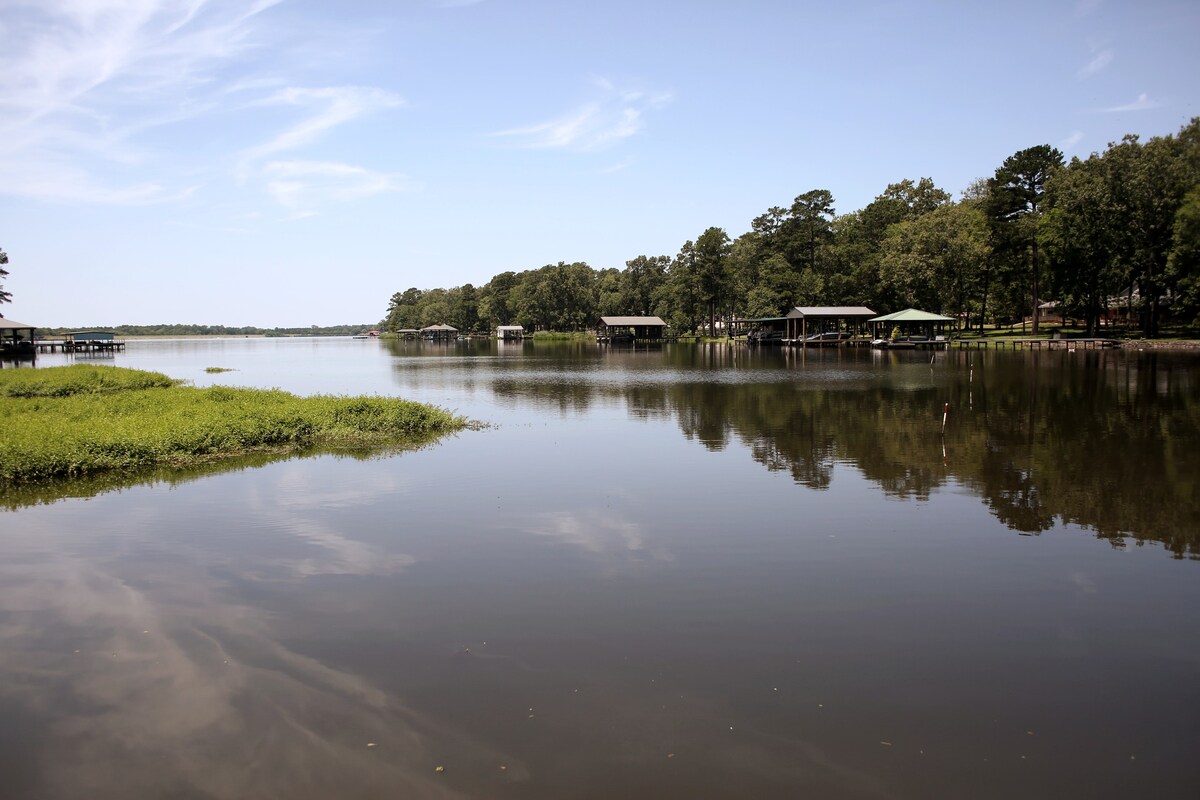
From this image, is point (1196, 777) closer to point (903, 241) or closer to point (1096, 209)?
point (1096, 209)

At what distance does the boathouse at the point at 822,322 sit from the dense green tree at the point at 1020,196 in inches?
601

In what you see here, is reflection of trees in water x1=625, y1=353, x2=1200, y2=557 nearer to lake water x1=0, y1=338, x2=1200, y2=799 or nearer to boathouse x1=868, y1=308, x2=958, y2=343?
lake water x1=0, y1=338, x2=1200, y2=799

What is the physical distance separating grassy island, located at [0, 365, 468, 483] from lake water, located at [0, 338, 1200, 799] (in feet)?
6.55

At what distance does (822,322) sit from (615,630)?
9226 centimetres

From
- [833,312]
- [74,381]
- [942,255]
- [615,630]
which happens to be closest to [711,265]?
[833,312]

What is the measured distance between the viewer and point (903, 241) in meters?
83.5

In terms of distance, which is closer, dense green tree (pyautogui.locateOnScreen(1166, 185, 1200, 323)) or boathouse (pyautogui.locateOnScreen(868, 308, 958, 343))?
dense green tree (pyautogui.locateOnScreen(1166, 185, 1200, 323))

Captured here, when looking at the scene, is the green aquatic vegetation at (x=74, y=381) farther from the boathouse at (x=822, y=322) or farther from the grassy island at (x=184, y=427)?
the boathouse at (x=822, y=322)

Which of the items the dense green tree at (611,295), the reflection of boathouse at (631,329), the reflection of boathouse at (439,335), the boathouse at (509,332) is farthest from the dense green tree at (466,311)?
the reflection of boathouse at (631,329)

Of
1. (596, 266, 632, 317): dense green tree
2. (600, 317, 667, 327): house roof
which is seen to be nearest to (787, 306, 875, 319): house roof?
(600, 317, 667, 327): house roof

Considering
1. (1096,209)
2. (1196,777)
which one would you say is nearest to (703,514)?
(1196,777)

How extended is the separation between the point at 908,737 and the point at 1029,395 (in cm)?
3019

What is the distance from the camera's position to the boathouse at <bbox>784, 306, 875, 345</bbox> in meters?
→ 85.0

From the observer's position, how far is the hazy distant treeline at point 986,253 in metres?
62.0
